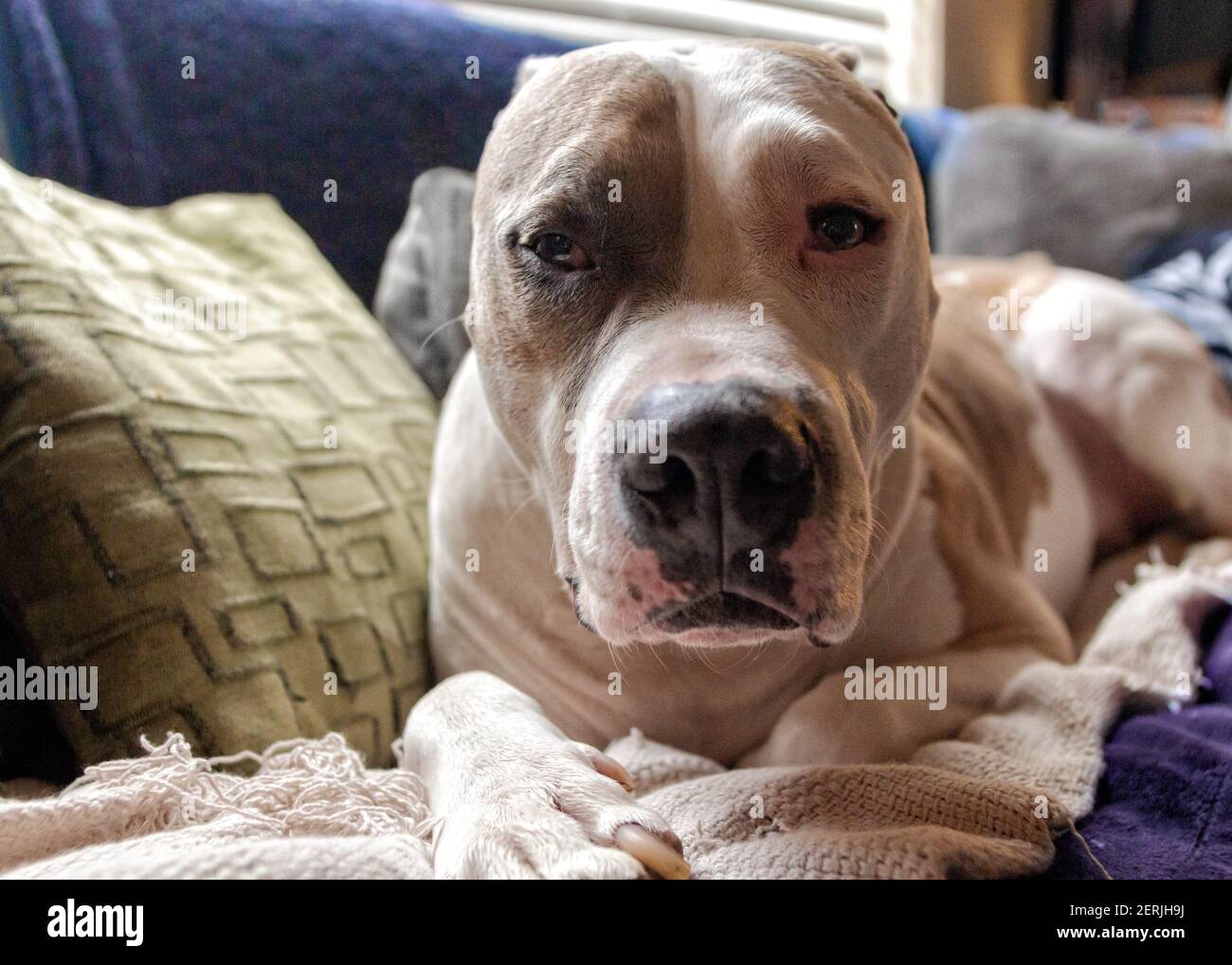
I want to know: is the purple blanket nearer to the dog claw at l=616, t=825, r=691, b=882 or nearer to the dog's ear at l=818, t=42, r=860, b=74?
the dog claw at l=616, t=825, r=691, b=882

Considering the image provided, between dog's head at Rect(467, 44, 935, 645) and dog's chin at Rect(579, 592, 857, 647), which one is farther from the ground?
dog's head at Rect(467, 44, 935, 645)

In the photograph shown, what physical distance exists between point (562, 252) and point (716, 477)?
37 centimetres

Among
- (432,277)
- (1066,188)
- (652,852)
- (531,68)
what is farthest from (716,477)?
(1066,188)

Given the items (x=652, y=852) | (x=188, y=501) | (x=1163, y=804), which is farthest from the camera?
(x=188, y=501)

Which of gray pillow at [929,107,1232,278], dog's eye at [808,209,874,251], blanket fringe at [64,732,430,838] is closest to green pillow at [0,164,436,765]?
blanket fringe at [64,732,430,838]

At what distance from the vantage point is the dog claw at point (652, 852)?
2.82 feet

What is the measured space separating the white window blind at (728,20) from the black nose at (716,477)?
2.95 feet

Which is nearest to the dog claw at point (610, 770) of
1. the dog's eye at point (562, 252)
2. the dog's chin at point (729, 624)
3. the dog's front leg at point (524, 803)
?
the dog's front leg at point (524, 803)

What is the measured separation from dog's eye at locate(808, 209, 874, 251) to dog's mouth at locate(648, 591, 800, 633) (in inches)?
16.4

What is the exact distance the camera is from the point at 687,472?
0.93 metres

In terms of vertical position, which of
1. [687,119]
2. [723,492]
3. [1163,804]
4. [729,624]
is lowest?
[1163,804]

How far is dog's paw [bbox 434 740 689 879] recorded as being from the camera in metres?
0.85

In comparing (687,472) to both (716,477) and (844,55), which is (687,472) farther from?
(844,55)

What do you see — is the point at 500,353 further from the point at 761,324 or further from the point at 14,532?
the point at 14,532
